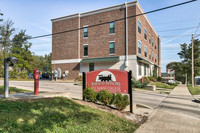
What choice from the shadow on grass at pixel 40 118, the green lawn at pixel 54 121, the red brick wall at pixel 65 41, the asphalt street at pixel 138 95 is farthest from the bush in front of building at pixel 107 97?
the red brick wall at pixel 65 41

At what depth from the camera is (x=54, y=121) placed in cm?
434

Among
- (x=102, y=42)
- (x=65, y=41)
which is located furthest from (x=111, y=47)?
(x=65, y=41)

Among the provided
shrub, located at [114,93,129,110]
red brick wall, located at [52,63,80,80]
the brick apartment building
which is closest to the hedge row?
shrub, located at [114,93,129,110]

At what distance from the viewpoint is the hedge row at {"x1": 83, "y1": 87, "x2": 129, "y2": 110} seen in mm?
6926

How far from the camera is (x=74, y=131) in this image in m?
3.96

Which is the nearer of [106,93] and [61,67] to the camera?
[106,93]

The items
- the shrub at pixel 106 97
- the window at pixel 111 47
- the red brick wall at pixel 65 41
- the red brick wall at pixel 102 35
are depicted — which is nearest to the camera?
the shrub at pixel 106 97

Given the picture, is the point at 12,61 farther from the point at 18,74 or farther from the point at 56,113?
the point at 18,74

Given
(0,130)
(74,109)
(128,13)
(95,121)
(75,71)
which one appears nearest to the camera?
(0,130)

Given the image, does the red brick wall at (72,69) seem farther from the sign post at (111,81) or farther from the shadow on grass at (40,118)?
the shadow on grass at (40,118)

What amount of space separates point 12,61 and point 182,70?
30061 millimetres

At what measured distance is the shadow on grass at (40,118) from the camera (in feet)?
11.9

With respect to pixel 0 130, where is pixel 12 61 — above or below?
above

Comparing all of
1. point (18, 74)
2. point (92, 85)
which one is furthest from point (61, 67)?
point (92, 85)
